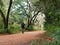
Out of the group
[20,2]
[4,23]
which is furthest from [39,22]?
[4,23]

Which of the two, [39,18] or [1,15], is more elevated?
[1,15]

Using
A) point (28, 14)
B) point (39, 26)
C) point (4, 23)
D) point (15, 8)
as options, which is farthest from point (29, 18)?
point (4, 23)

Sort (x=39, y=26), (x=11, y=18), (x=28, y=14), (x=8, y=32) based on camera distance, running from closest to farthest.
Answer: (x=8, y=32) → (x=11, y=18) → (x=28, y=14) → (x=39, y=26)

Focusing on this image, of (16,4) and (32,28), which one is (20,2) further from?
(32,28)

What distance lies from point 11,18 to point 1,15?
1316cm

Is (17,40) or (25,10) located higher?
(25,10)

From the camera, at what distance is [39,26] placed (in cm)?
5275

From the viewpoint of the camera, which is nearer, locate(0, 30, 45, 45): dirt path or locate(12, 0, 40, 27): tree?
locate(0, 30, 45, 45): dirt path

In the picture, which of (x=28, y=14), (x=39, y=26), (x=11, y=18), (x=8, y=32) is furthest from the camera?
(x=39, y=26)

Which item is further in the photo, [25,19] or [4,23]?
[25,19]

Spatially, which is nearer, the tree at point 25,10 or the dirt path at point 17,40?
the dirt path at point 17,40

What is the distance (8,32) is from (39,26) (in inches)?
954

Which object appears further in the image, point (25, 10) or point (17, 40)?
point (25, 10)

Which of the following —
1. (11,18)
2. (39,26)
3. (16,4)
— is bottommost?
(39,26)
